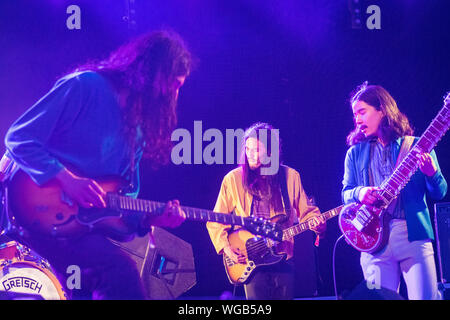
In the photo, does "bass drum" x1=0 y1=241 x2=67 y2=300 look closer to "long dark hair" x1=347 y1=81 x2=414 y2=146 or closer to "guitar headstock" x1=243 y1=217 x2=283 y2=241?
"guitar headstock" x1=243 y1=217 x2=283 y2=241

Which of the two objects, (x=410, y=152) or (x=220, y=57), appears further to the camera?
(x=220, y=57)

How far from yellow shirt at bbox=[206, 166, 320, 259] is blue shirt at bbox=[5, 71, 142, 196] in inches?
42.9

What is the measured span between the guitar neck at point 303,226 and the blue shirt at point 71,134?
1391 millimetres

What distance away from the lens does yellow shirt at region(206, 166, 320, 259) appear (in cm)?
369

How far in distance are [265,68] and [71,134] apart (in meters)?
1.86

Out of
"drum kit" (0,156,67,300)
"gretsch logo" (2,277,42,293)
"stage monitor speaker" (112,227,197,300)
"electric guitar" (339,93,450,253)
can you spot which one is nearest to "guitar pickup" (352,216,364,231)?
"electric guitar" (339,93,450,253)

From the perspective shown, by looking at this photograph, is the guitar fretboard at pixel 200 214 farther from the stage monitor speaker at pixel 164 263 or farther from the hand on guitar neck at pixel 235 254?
the stage monitor speaker at pixel 164 263

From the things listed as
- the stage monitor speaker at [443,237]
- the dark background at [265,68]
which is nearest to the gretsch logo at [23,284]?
the dark background at [265,68]

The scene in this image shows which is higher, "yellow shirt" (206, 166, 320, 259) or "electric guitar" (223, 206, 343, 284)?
"yellow shirt" (206, 166, 320, 259)

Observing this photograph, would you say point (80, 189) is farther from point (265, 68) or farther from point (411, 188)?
point (411, 188)

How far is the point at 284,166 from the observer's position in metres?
3.94
